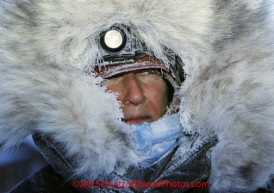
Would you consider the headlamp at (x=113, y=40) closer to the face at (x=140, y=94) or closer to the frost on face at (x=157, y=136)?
the face at (x=140, y=94)

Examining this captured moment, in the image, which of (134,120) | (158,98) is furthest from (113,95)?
(158,98)

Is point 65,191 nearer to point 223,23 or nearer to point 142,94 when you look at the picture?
point 142,94

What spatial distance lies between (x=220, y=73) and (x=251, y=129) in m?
0.27

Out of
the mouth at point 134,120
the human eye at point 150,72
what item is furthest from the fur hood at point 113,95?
the human eye at point 150,72

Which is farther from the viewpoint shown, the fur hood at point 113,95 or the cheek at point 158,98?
the cheek at point 158,98

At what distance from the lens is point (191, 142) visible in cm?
183

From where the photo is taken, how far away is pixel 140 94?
1.96m

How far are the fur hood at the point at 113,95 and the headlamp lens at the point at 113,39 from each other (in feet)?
0.16

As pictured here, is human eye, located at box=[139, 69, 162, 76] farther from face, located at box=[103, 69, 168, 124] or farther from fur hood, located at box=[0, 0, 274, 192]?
fur hood, located at box=[0, 0, 274, 192]

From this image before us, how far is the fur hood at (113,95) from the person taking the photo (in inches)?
64.1

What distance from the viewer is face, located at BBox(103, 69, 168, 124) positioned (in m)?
1.92

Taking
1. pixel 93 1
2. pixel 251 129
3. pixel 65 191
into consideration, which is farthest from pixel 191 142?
pixel 93 1

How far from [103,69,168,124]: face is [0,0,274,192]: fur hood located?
206 mm

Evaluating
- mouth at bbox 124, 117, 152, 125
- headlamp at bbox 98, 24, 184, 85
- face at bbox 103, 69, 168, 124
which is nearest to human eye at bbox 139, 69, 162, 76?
face at bbox 103, 69, 168, 124
